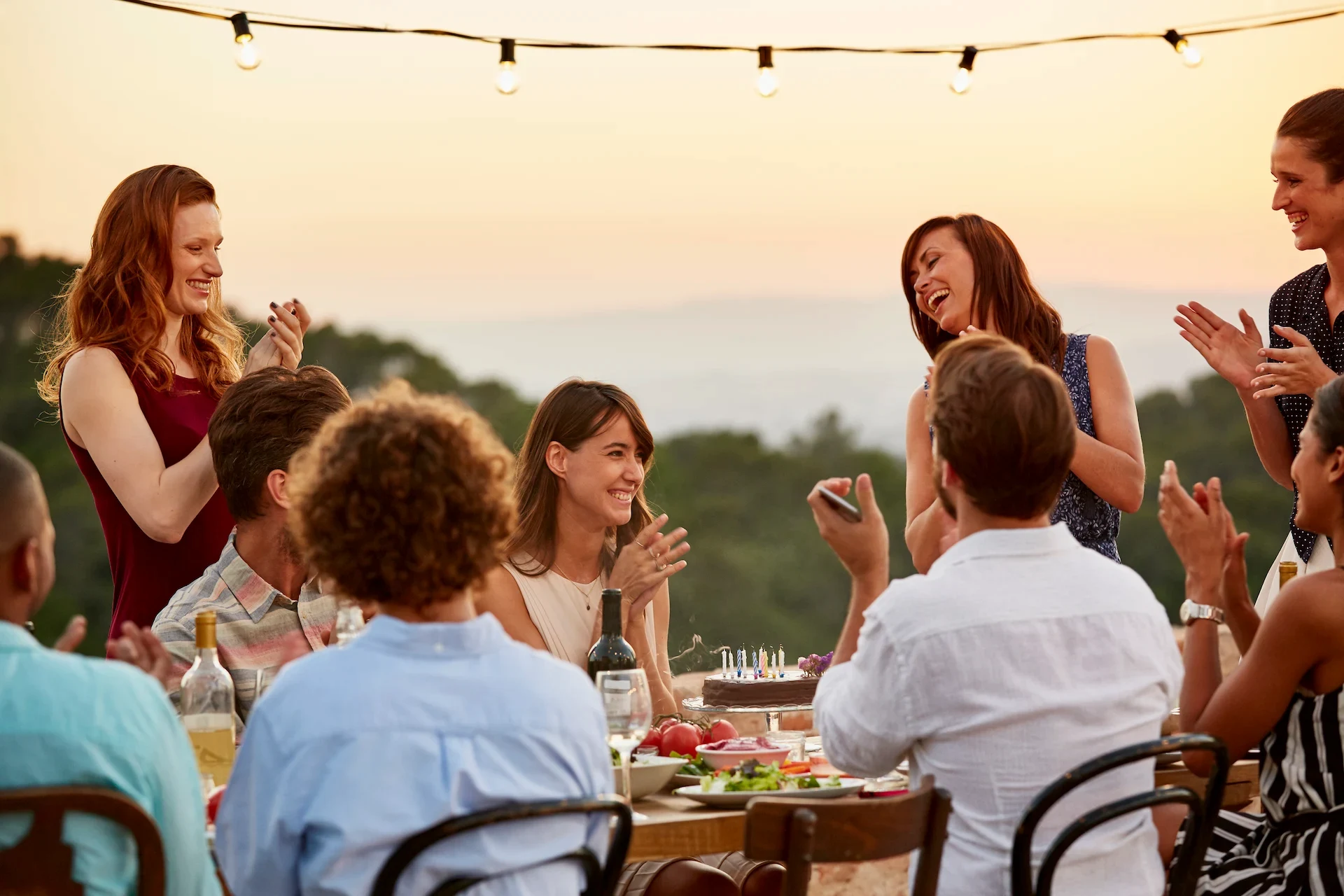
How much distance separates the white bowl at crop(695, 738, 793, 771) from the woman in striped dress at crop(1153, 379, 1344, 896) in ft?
2.03

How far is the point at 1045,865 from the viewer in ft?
5.82

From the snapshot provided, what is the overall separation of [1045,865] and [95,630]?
17.0 metres

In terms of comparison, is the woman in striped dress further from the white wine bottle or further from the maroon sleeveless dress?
the maroon sleeveless dress

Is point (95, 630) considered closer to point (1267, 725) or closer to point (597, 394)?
point (597, 394)

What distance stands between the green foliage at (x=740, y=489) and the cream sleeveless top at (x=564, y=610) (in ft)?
45.9

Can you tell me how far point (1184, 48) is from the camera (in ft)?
15.2

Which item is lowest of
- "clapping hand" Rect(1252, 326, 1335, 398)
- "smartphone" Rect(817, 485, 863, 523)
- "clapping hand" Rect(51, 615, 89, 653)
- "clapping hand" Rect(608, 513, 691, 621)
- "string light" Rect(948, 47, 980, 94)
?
"clapping hand" Rect(608, 513, 691, 621)

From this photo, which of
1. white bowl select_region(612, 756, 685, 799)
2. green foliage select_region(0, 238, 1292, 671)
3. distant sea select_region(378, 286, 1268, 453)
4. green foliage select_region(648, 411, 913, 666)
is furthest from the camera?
green foliage select_region(648, 411, 913, 666)

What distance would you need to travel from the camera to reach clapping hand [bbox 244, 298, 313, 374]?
3.29 metres

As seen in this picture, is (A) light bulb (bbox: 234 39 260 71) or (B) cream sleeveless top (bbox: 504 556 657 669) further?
(A) light bulb (bbox: 234 39 260 71)

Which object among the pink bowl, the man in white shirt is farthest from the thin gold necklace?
the man in white shirt

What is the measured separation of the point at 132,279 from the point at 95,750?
1.88 meters

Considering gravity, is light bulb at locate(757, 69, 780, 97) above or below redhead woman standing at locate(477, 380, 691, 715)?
above

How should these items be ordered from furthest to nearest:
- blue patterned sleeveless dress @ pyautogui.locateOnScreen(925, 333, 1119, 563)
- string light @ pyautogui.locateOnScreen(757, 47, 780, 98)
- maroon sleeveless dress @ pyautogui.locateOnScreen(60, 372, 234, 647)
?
string light @ pyautogui.locateOnScreen(757, 47, 780, 98)
blue patterned sleeveless dress @ pyautogui.locateOnScreen(925, 333, 1119, 563)
maroon sleeveless dress @ pyautogui.locateOnScreen(60, 372, 234, 647)
